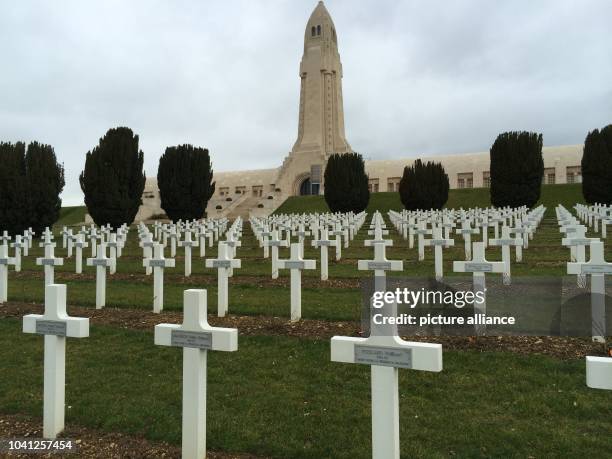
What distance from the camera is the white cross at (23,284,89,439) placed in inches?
126

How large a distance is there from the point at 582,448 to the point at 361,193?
2817 cm

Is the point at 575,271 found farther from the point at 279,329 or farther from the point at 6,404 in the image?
the point at 6,404

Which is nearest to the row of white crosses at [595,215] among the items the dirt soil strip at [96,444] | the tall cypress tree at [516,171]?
the tall cypress tree at [516,171]

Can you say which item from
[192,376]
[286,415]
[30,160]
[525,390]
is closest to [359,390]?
[286,415]

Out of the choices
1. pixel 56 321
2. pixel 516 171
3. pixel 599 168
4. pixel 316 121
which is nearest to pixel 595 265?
pixel 56 321

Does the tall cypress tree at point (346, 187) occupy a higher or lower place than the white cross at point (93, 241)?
higher

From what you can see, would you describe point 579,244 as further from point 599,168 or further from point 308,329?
point 599,168

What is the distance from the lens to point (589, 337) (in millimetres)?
4848

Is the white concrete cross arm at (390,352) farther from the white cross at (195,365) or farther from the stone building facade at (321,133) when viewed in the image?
the stone building facade at (321,133)

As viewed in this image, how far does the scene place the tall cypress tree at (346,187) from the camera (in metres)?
30.4

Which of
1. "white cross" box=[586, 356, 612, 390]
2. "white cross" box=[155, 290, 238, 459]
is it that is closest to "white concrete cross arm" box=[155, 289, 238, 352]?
"white cross" box=[155, 290, 238, 459]

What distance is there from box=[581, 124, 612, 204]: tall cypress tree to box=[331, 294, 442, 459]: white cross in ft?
90.2

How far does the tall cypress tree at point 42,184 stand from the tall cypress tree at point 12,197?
0.28 m

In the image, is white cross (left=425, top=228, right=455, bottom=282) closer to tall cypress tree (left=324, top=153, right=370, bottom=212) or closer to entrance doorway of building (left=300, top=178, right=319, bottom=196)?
tall cypress tree (left=324, top=153, right=370, bottom=212)
